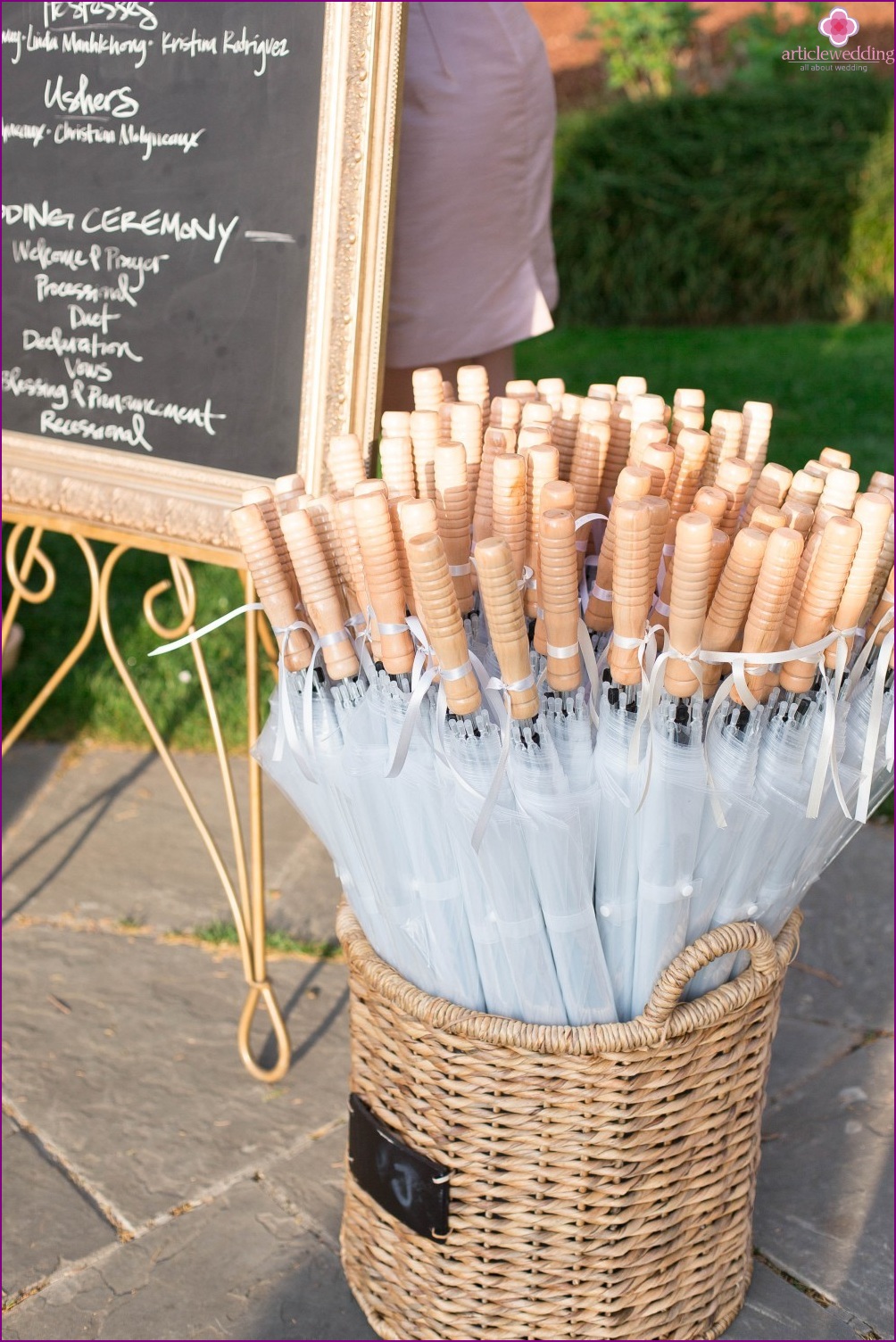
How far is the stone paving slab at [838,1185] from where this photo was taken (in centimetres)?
152

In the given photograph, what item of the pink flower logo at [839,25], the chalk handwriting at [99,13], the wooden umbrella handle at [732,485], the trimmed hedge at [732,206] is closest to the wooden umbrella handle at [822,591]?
the wooden umbrella handle at [732,485]

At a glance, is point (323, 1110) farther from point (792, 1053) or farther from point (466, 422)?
point (466, 422)

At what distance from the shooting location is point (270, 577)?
1.16 meters

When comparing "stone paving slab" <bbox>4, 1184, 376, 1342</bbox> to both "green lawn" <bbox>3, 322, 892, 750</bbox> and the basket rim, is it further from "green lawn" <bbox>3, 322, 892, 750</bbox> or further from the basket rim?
"green lawn" <bbox>3, 322, 892, 750</bbox>

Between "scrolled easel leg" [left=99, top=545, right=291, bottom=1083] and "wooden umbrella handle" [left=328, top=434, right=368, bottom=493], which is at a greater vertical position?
"wooden umbrella handle" [left=328, top=434, right=368, bottom=493]

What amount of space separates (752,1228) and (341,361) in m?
1.20

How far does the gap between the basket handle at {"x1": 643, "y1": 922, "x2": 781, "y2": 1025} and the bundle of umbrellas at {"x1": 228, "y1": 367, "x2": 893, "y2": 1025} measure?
0.10ft

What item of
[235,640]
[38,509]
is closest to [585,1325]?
[38,509]

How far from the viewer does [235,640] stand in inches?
127

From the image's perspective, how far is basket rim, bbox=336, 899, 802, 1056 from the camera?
1159 mm

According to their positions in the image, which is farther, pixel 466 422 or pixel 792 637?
pixel 466 422

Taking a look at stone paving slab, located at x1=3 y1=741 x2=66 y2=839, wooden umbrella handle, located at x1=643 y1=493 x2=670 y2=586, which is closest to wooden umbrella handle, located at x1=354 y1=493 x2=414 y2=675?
wooden umbrella handle, located at x1=643 y1=493 x2=670 y2=586

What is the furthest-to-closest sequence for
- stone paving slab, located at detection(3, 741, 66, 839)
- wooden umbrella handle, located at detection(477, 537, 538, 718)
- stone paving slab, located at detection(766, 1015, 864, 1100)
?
stone paving slab, located at detection(3, 741, 66, 839) → stone paving slab, located at detection(766, 1015, 864, 1100) → wooden umbrella handle, located at detection(477, 537, 538, 718)

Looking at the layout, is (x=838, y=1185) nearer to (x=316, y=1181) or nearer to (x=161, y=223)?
(x=316, y=1181)
